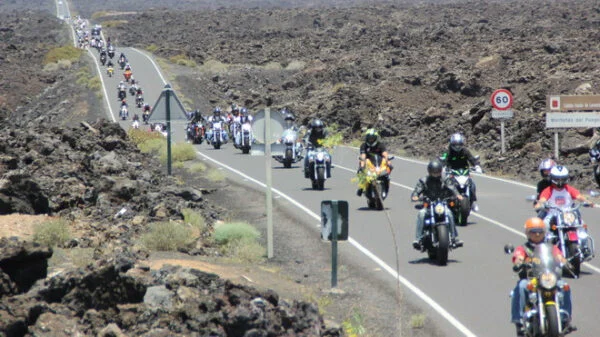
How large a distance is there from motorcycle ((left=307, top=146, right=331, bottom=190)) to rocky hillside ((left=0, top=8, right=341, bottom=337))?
11.2 ft

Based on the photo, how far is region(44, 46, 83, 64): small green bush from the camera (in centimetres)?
10288

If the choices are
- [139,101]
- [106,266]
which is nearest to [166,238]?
[106,266]

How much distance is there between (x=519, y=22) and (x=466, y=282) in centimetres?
9111

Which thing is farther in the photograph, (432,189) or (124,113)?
(124,113)

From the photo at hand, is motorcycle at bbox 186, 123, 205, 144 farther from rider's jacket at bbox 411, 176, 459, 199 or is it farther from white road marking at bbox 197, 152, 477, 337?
rider's jacket at bbox 411, 176, 459, 199

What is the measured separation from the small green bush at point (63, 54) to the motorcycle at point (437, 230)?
3583 inches

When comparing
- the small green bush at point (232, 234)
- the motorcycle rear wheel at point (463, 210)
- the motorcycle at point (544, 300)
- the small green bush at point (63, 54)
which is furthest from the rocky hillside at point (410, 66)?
the motorcycle at point (544, 300)

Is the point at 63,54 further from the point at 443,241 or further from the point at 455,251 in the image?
the point at 443,241

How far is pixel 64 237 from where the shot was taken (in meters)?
16.2

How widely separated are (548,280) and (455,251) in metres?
6.98

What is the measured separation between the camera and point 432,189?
51.8 feet

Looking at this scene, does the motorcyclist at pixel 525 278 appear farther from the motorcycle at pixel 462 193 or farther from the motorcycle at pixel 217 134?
the motorcycle at pixel 217 134

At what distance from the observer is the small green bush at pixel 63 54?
103 m

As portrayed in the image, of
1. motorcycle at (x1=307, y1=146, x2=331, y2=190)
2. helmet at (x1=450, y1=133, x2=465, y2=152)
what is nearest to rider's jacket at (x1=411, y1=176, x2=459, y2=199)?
helmet at (x1=450, y1=133, x2=465, y2=152)
